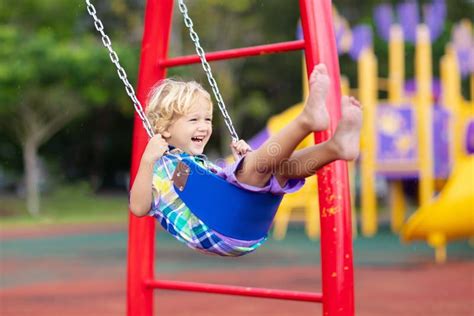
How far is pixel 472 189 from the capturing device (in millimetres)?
9773

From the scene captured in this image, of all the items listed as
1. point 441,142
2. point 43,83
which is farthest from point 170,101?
point 43,83

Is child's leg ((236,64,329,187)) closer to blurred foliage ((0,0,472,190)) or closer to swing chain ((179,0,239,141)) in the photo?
swing chain ((179,0,239,141))

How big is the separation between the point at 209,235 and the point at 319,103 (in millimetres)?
570

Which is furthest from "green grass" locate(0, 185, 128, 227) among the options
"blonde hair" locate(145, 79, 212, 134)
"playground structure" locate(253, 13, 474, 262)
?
"blonde hair" locate(145, 79, 212, 134)

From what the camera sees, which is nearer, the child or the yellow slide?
the child

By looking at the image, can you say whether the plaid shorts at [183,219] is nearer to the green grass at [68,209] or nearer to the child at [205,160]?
the child at [205,160]

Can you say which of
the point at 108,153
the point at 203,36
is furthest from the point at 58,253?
the point at 108,153

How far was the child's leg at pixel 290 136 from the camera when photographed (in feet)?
6.99

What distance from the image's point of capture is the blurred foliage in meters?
17.1

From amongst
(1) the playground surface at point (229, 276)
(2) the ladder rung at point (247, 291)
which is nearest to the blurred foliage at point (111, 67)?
(1) the playground surface at point (229, 276)

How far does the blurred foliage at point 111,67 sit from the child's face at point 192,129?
14609 millimetres

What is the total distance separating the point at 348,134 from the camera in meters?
2.14

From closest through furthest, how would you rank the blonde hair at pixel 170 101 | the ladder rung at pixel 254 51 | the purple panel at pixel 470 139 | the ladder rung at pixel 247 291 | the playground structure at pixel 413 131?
the blonde hair at pixel 170 101 < the ladder rung at pixel 247 291 < the ladder rung at pixel 254 51 < the purple panel at pixel 470 139 < the playground structure at pixel 413 131

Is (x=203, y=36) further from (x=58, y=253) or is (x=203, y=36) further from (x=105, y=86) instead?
(x=58, y=253)
